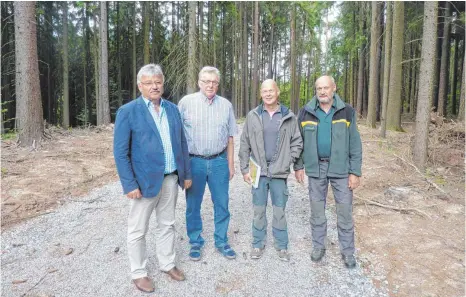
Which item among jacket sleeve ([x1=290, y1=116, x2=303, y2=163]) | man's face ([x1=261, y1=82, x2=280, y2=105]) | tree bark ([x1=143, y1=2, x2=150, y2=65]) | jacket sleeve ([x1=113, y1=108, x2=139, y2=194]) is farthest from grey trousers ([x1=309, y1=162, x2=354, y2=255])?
tree bark ([x1=143, y1=2, x2=150, y2=65])

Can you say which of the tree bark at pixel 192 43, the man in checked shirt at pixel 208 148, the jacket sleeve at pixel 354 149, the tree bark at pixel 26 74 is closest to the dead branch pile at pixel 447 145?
the jacket sleeve at pixel 354 149

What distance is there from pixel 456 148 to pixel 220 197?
6495 millimetres

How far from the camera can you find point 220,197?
3758mm

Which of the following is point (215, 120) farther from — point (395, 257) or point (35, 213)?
point (35, 213)

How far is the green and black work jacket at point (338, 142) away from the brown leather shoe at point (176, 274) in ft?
6.01

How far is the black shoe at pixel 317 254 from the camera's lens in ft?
12.1

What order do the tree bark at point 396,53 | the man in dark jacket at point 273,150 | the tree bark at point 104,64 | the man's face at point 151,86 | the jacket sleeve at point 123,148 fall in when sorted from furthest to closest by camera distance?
the tree bark at point 104,64, the tree bark at point 396,53, the man in dark jacket at point 273,150, the man's face at point 151,86, the jacket sleeve at point 123,148

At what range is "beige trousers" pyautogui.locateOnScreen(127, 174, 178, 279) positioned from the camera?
10.1 feet

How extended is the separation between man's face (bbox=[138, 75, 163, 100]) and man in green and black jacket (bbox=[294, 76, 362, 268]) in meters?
1.70

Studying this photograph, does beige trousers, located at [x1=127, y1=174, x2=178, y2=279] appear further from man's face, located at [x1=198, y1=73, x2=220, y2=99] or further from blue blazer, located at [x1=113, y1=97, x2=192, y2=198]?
man's face, located at [x1=198, y1=73, x2=220, y2=99]

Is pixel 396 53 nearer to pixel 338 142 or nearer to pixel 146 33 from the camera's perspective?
pixel 338 142

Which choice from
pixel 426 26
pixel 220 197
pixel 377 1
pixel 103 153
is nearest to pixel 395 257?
pixel 220 197

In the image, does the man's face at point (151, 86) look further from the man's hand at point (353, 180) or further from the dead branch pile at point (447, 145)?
the dead branch pile at point (447, 145)

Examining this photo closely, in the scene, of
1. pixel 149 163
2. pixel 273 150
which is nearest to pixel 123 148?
pixel 149 163
